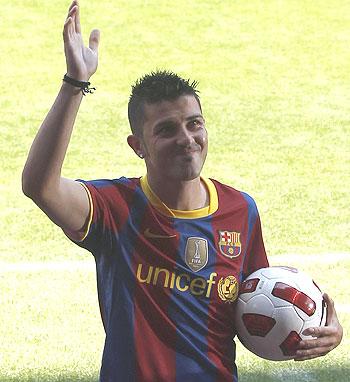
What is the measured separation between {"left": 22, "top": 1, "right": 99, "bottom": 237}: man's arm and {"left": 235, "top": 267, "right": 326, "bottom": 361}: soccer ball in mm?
921

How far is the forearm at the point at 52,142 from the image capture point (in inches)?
137

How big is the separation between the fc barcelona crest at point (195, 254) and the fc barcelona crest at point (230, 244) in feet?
0.26

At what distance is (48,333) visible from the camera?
7809 millimetres

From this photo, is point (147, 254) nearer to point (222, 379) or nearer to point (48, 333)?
point (222, 379)

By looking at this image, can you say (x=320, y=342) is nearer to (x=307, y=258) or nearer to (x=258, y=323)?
(x=258, y=323)

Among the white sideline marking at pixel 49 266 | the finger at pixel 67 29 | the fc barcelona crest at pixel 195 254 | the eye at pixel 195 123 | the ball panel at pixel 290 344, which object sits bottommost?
the white sideline marking at pixel 49 266

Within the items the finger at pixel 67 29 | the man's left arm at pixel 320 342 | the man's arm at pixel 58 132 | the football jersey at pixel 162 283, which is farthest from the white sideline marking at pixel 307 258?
the finger at pixel 67 29

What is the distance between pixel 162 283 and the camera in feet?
12.8

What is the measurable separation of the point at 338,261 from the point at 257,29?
9.03 metres

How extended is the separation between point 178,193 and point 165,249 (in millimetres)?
224

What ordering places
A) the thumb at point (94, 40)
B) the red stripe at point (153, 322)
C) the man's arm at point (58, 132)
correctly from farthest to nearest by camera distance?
the red stripe at point (153, 322), the thumb at point (94, 40), the man's arm at point (58, 132)

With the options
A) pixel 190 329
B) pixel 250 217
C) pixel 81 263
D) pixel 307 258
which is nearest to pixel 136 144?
pixel 250 217

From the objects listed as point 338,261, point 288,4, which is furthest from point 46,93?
point 338,261

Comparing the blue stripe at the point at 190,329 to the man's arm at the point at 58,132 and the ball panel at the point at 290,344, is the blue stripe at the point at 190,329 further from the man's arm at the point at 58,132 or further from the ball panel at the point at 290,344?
the man's arm at the point at 58,132
